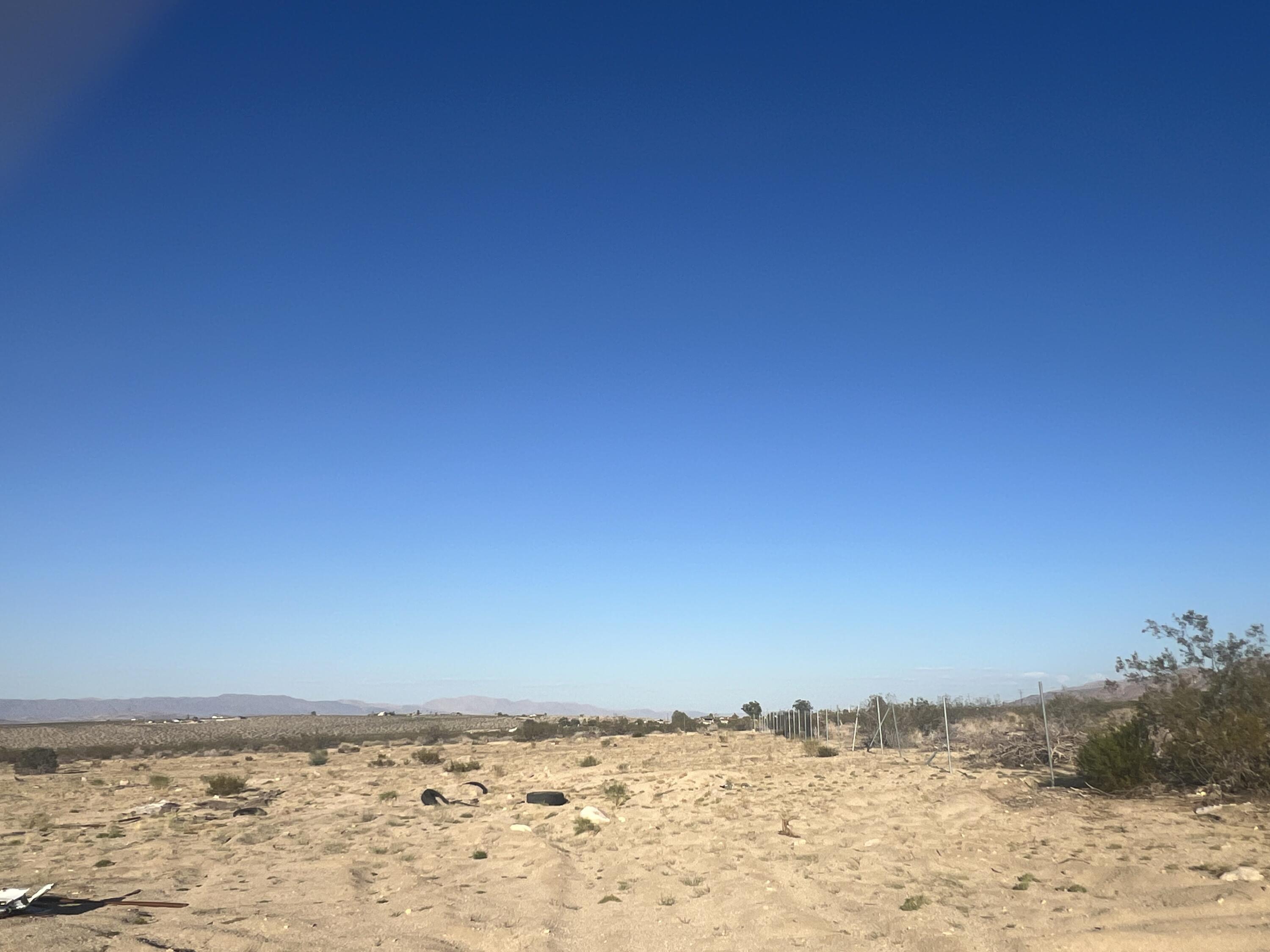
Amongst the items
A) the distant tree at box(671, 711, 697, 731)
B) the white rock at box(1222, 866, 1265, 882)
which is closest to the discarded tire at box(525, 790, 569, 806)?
the white rock at box(1222, 866, 1265, 882)

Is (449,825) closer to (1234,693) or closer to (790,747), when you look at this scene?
(1234,693)

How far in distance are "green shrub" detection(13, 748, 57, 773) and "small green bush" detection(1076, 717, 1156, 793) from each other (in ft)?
115

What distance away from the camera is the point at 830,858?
13.0m

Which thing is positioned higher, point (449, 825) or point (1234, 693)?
point (1234, 693)

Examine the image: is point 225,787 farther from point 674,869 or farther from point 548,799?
point 674,869

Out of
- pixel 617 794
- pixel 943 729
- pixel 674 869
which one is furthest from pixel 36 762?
pixel 943 729

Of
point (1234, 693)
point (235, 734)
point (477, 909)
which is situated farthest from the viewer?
point (235, 734)

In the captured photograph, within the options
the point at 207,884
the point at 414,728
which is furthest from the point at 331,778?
the point at 414,728

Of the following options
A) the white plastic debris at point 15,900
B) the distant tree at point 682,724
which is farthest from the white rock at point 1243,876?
the distant tree at point 682,724

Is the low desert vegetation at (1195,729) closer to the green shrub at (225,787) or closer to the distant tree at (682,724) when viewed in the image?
the green shrub at (225,787)

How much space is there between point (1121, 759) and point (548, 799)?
12.0 metres

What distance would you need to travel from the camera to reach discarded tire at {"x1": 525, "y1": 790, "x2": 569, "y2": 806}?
62.8 ft

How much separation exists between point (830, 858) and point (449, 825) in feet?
27.2

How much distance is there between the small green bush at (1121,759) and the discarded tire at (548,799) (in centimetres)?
1107
